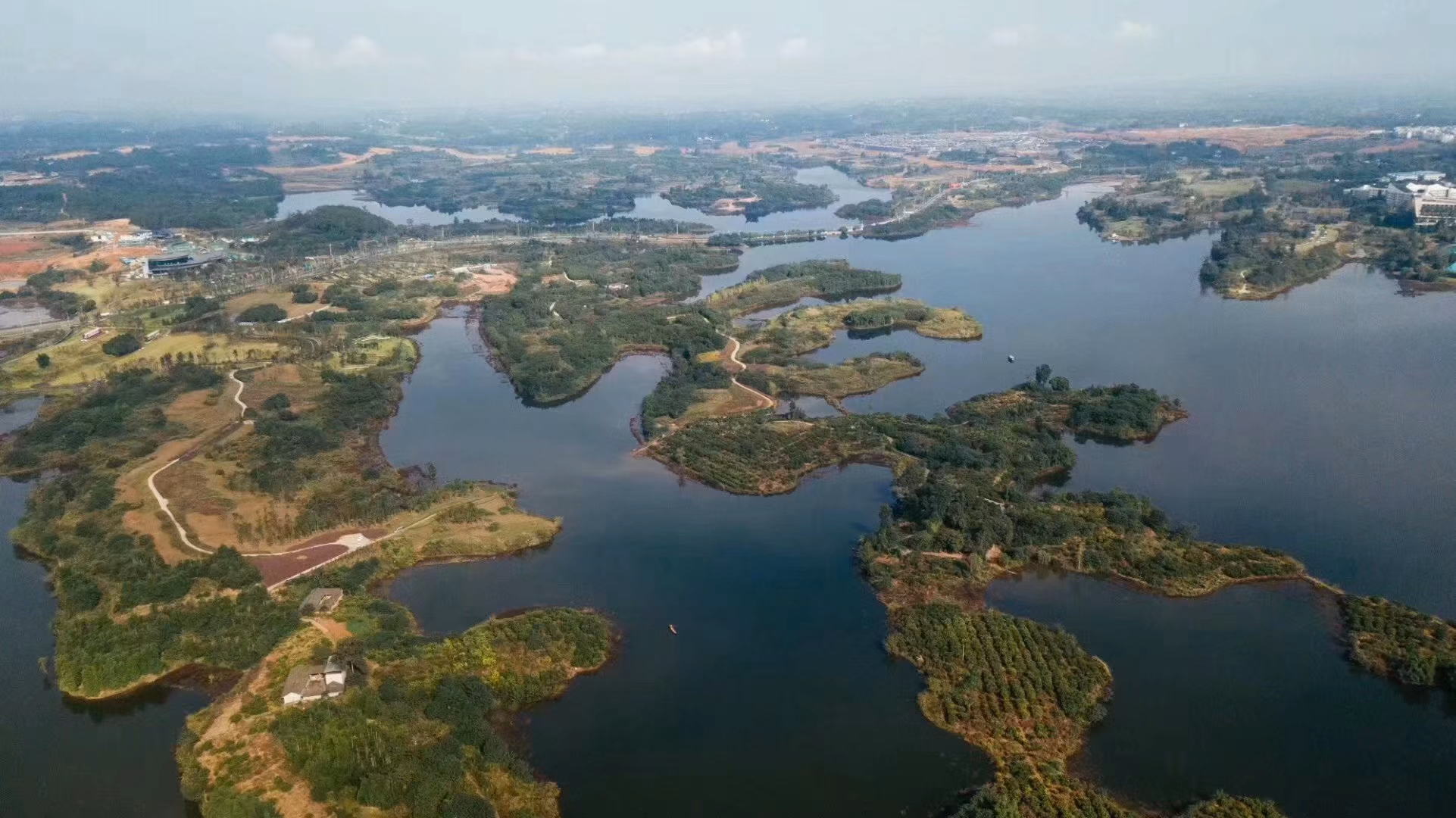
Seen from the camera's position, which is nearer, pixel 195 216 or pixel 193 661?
pixel 193 661

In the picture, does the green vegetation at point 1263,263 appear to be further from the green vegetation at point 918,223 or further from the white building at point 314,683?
the white building at point 314,683

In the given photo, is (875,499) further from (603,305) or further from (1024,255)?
(1024,255)

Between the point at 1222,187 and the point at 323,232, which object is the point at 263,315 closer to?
the point at 323,232

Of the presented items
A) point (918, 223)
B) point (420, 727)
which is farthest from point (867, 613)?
point (918, 223)

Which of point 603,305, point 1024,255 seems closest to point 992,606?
point 603,305

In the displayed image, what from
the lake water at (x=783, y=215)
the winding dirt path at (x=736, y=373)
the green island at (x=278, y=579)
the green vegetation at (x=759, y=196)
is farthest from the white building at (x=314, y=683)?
the green vegetation at (x=759, y=196)

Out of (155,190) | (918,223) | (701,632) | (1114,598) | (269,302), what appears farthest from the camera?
(155,190)
